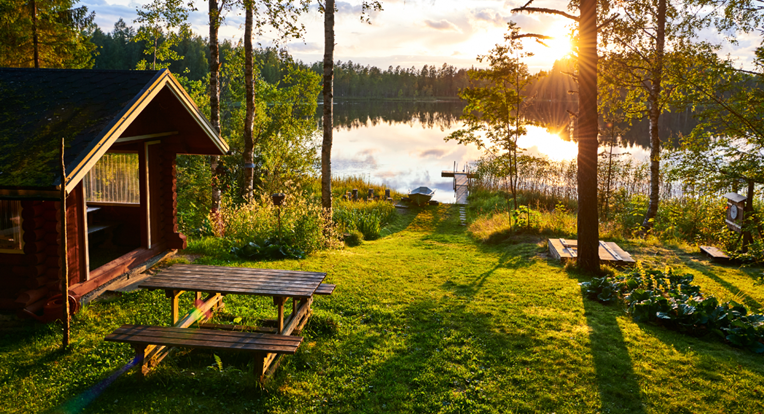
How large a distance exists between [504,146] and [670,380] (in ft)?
31.2

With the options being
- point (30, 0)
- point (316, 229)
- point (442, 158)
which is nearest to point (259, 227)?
point (316, 229)

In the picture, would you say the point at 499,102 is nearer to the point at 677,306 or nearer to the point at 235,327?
the point at 677,306

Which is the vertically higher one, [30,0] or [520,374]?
[30,0]

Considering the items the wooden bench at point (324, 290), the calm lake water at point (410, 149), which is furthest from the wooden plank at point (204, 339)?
the calm lake water at point (410, 149)

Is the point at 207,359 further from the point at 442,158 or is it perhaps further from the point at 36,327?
the point at 442,158

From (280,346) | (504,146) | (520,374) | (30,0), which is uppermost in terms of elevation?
(30,0)

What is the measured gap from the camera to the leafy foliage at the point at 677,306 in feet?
18.0

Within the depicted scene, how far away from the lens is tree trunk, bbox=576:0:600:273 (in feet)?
27.7

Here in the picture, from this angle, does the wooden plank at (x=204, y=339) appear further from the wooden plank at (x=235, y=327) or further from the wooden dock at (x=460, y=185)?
the wooden dock at (x=460, y=185)

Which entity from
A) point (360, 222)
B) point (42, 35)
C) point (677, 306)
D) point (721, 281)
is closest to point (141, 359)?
point (677, 306)

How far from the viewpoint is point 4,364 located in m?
4.77

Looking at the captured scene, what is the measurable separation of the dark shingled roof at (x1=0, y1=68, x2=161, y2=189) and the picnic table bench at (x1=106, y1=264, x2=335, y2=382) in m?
1.72

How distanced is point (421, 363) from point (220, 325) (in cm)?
252

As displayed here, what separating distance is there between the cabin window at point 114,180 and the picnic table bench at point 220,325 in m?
4.24
